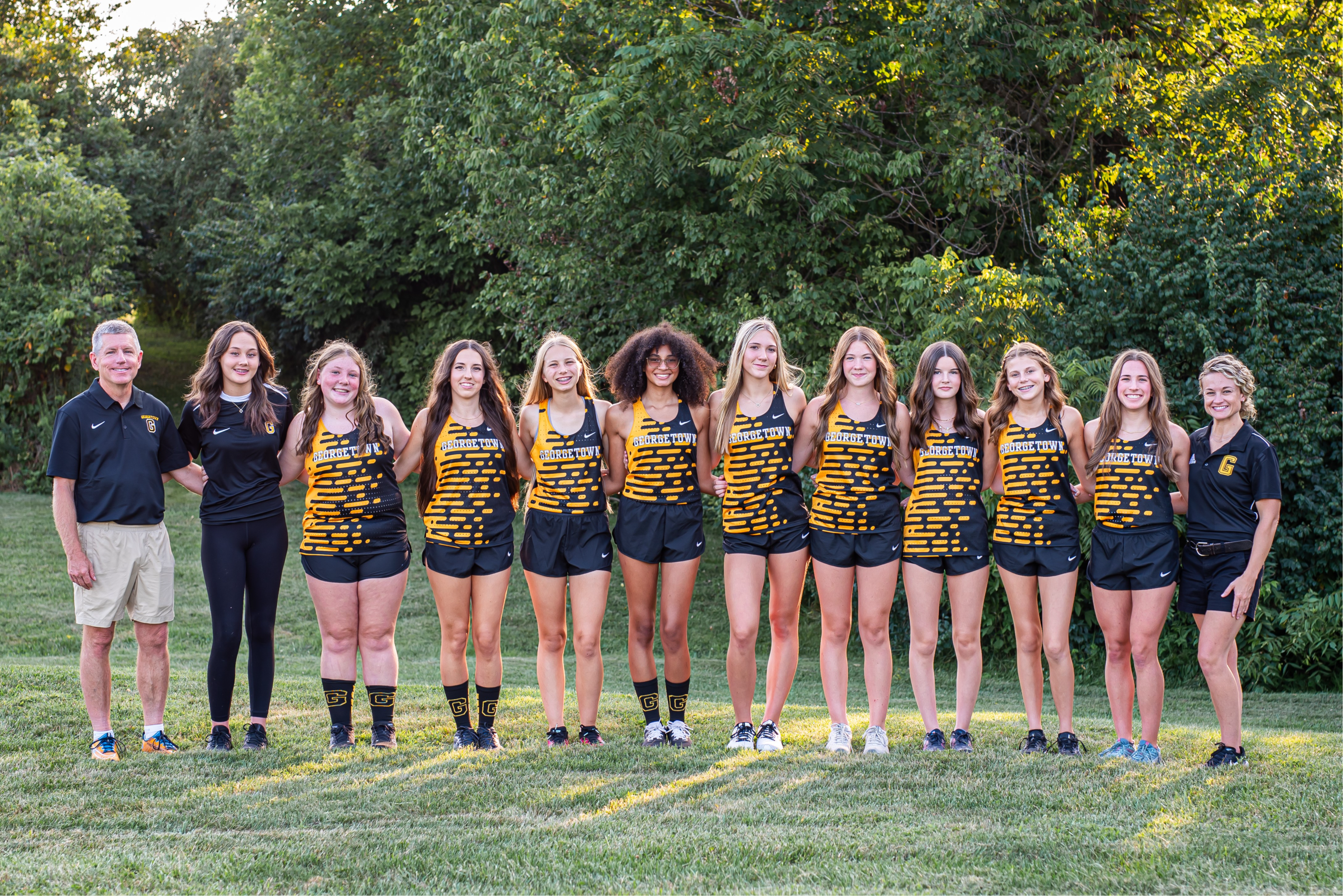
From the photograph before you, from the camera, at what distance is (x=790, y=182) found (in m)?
12.1

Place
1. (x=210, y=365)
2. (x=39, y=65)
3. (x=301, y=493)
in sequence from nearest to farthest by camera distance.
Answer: (x=210, y=365), (x=301, y=493), (x=39, y=65)

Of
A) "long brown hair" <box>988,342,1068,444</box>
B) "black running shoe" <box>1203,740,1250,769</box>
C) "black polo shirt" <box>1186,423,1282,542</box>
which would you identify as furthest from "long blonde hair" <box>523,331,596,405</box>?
"black running shoe" <box>1203,740,1250,769</box>

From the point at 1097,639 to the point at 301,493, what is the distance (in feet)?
48.2

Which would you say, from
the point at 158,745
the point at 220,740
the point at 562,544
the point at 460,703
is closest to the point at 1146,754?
the point at 562,544

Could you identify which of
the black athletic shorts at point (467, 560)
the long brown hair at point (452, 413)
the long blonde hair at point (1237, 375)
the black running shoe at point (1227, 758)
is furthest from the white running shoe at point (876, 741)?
the long blonde hair at point (1237, 375)

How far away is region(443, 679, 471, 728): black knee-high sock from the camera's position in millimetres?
5840

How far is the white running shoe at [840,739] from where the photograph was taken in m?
5.71

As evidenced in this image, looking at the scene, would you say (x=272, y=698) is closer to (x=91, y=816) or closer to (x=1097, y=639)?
(x=91, y=816)

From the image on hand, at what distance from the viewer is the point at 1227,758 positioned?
5508 mm

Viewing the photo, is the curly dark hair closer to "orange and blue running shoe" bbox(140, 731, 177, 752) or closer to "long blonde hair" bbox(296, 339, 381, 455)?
"long blonde hair" bbox(296, 339, 381, 455)

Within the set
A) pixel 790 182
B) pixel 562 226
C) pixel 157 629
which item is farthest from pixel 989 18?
pixel 157 629

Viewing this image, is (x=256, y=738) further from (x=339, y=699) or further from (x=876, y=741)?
(x=876, y=741)

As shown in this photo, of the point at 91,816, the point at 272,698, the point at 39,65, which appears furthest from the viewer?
the point at 39,65

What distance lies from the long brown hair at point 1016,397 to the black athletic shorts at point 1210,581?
2.85 ft
